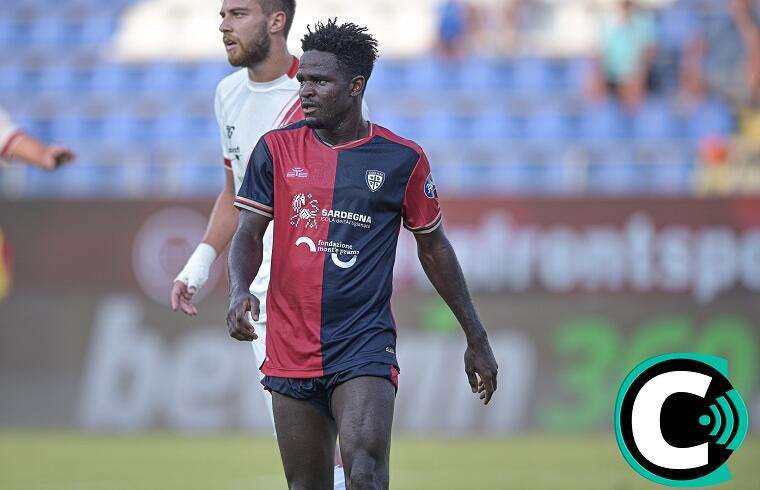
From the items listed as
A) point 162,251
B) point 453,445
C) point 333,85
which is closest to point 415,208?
point 333,85

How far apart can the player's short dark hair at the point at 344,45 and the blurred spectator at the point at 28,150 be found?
2.01 metres

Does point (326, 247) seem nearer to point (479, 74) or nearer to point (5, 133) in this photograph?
point (5, 133)

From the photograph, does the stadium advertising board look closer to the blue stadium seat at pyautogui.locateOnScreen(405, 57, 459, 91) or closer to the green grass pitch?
the green grass pitch

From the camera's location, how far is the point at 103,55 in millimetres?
21234

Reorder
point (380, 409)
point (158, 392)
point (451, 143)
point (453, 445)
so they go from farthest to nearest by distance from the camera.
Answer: point (451, 143), point (158, 392), point (453, 445), point (380, 409)

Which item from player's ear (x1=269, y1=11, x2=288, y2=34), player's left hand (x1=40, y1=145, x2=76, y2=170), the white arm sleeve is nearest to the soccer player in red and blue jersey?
player's ear (x1=269, y1=11, x2=288, y2=34)

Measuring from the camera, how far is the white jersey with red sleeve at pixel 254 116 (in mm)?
7254

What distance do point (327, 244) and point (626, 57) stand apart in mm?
12964

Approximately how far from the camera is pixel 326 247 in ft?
20.0

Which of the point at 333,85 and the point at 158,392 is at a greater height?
the point at 333,85

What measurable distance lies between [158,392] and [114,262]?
158cm

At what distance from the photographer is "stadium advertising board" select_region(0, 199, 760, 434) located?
1527cm

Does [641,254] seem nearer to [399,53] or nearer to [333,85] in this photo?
[399,53]
